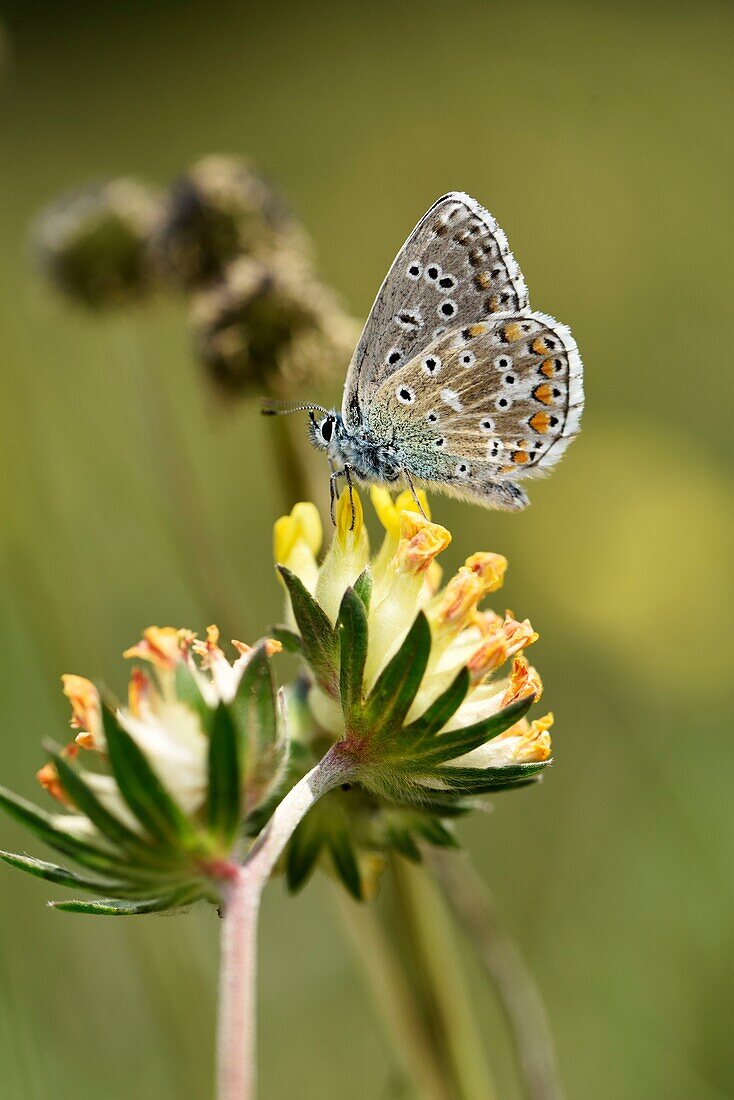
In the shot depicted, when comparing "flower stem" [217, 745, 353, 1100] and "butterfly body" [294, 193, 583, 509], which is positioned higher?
"butterfly body" [294, 193, 583, 509]

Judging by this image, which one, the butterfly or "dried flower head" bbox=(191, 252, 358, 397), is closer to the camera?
the butterfly

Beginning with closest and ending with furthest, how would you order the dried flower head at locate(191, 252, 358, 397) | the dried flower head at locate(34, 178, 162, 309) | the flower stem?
the flower stem → the dried flower head at locate(191, 252, 358, 397) → the dried flower head at locate(34, 178, 162, 309)

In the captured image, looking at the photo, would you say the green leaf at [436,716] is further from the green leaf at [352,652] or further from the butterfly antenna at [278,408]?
the butterfly antenna at [278,408]

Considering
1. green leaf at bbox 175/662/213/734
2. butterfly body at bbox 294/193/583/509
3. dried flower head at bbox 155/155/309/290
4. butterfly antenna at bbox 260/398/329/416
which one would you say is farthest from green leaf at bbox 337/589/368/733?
dried flower head at bbox 155/155/309/290

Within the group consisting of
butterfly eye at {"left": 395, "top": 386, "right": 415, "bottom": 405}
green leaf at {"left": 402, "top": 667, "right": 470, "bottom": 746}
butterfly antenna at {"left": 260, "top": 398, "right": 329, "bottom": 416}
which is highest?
butterfly antenna at {"left": 260, "top": 398, "right": 329, "bottom": 416}

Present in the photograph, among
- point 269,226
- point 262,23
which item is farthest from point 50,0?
point 269,226

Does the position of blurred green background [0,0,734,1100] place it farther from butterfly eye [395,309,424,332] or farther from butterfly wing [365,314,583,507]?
butterfly eye [395,309,424,332]

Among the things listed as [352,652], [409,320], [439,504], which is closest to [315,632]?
[352,652]
